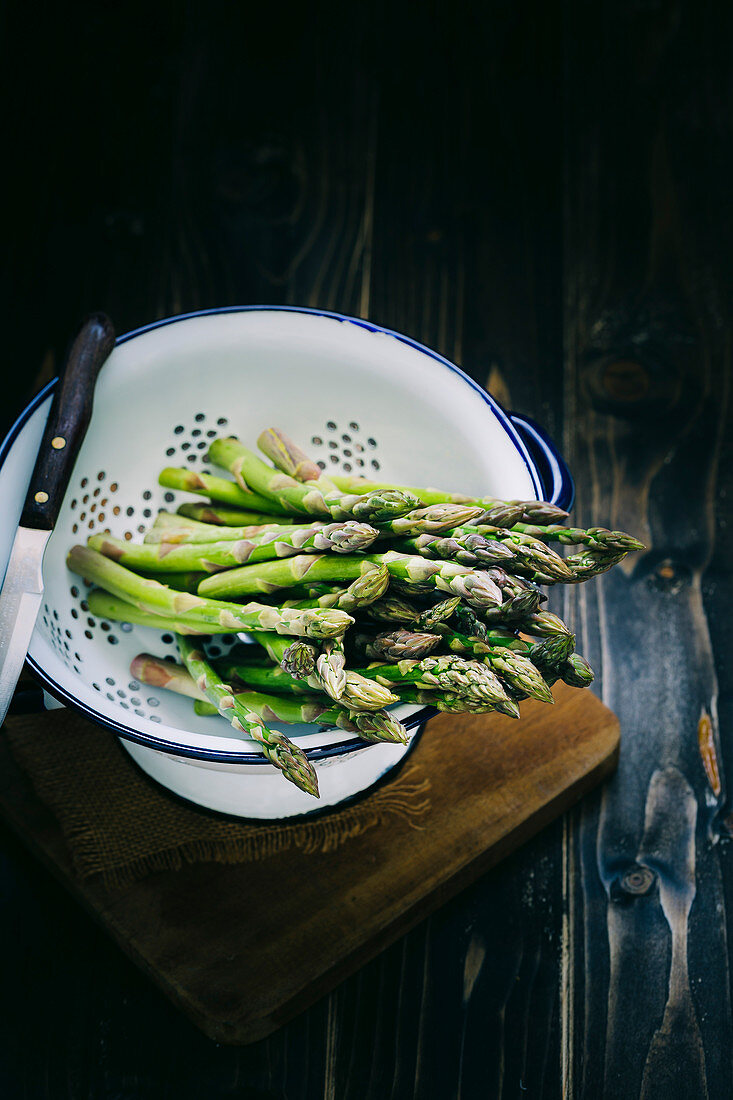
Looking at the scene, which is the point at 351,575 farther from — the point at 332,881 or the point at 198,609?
the point at 332,881

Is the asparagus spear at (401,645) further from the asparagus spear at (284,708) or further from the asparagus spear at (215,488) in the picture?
the asparagus spear at (215,488)

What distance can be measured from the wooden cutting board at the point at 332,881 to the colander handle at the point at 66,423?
0.60m

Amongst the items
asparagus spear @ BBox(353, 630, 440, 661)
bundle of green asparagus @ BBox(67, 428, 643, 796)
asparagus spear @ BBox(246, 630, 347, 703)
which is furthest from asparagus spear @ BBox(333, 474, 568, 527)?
asparagus spear @ BBox(246, 630, 347, 703)

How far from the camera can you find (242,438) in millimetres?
2029

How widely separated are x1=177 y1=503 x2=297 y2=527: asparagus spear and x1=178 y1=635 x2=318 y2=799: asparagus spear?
238mm

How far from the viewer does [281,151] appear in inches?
108

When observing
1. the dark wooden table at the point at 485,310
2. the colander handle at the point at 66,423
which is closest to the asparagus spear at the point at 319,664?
the colander handle at the point at 66,423

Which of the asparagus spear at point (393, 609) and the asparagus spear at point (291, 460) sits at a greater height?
the asparagus spear at point (291, 460)

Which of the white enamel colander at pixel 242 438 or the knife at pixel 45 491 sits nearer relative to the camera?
the knife at pixel 45 491

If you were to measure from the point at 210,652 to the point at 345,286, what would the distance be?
1.11 metres

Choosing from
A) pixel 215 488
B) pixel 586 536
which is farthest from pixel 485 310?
pixel 586 536

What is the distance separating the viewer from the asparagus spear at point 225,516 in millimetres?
1896

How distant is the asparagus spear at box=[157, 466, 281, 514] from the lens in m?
1.90

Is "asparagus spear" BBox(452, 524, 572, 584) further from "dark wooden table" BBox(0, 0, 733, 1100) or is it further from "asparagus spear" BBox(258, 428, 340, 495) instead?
"dark wooden table" BBox(0, 0, 733, 1100)
